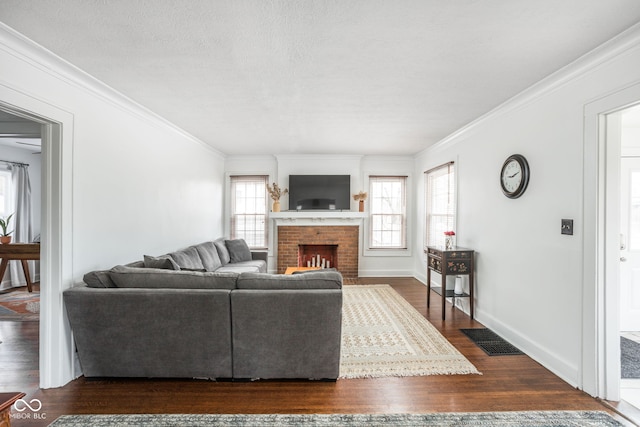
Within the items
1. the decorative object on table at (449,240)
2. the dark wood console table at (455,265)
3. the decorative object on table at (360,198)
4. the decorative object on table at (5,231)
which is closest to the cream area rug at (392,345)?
the dark wood console table at (455,265)

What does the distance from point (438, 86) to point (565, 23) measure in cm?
106

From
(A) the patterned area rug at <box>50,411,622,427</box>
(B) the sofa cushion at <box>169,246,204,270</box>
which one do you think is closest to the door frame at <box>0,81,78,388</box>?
(A) the patterned area rug at <box>50,411,622,427</box>

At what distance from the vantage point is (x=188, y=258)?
4.05 m

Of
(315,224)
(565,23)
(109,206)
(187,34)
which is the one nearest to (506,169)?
(565,23)

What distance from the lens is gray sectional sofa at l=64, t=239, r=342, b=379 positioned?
2.44m

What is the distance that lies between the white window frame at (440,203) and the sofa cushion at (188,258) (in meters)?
3.74

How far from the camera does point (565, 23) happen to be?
1.86 m

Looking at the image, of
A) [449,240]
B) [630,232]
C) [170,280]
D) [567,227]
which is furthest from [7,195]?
[630,232]

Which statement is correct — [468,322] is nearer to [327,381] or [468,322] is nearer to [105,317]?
[327,381]

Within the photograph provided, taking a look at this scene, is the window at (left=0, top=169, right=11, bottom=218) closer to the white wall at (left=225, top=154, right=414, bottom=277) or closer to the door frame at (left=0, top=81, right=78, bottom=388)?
the white wall at (left=225, top=154, right=414, bottom=277)

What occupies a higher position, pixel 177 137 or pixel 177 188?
pixel 177 137

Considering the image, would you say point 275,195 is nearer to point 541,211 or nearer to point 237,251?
point 237,251

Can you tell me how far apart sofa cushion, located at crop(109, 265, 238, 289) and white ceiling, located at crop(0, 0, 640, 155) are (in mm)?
1654

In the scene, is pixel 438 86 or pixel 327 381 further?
pixel 438 86
